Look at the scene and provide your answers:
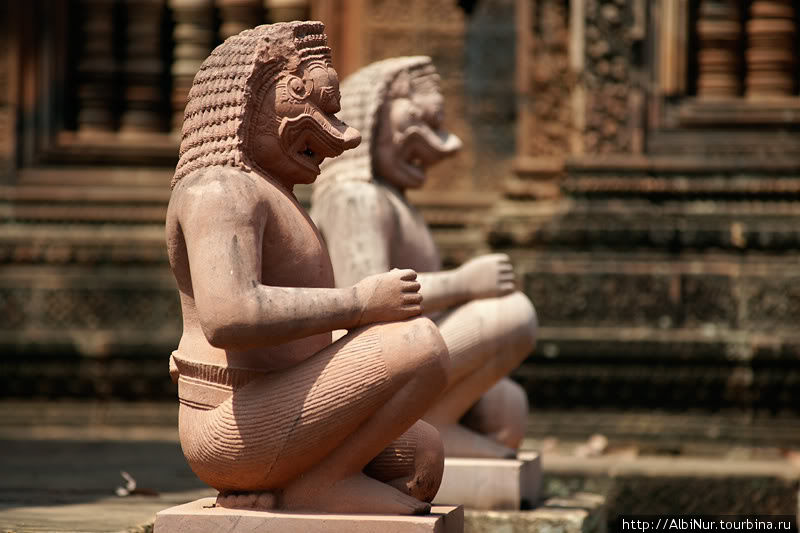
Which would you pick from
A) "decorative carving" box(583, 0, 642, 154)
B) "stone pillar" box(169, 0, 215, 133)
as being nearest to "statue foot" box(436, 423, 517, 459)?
"decorative carving" box(583, 0, 642, 154)

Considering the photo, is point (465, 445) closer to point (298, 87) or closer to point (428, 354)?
point (428, 354)

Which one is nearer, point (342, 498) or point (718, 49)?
point (342, 498)

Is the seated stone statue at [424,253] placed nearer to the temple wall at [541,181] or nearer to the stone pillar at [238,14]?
the temple wall at [541,181]

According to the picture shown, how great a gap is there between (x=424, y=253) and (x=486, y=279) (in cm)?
29

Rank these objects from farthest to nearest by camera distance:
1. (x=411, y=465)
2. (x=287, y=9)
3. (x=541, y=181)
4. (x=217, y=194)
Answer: (x=287, y=9)
(x=541, y=181)
(x=411, y=465)
(x=217, y=194)

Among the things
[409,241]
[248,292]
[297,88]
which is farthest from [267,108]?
[409,241]

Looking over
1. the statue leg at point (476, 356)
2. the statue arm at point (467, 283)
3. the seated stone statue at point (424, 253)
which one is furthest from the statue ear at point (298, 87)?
the statue leg at point (476, 356)

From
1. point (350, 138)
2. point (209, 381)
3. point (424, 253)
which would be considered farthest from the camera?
point (424, 253)

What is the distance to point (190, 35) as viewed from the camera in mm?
9727

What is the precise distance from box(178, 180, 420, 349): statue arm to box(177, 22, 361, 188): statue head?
0.67 feet

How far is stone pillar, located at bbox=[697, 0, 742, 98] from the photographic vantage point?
28.7 ft

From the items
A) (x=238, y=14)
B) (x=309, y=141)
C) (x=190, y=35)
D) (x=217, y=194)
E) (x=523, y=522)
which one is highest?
(x=238, y=14)

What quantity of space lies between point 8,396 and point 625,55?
15.1 feet

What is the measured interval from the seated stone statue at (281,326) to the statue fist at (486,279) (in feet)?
4.72
